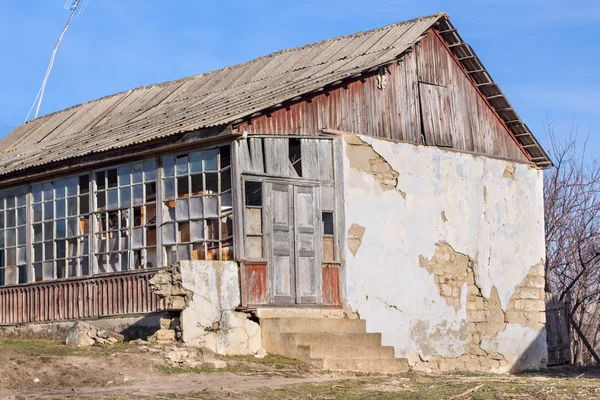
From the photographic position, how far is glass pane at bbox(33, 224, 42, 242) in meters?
20.5

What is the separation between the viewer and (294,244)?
57.4ft

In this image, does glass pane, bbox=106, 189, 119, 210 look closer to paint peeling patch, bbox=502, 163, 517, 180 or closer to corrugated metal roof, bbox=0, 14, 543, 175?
corrugated metal roof, bbox=0, 14, 543, 175

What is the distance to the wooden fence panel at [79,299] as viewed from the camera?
18.2 meters

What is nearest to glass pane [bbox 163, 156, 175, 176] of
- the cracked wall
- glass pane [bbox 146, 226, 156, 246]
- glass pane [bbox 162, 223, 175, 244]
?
glass pane [bbox 162, 223, 175, 244]

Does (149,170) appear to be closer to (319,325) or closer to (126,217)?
(126,217)

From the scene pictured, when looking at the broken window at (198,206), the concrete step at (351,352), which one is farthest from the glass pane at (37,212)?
the concrete step at (351,352)

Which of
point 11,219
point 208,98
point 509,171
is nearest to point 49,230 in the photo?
point 11,219

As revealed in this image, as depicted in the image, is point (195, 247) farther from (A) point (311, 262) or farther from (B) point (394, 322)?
(B) point (394, 322)

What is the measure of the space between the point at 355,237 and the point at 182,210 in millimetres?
3027

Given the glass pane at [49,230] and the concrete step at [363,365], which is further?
the glass pane at [49,230]

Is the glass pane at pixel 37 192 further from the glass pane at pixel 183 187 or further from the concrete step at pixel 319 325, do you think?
the concrete step at pixel 319 325

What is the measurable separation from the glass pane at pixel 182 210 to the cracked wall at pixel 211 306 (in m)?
1.49

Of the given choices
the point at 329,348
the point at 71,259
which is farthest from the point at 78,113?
the point at 329,348

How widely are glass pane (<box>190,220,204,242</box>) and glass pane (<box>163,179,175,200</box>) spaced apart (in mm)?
697
